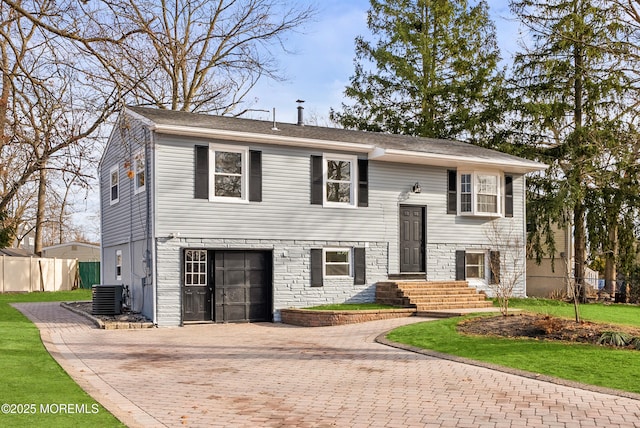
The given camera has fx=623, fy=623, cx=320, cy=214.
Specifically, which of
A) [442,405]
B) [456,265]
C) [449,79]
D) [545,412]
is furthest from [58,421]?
[449,79]

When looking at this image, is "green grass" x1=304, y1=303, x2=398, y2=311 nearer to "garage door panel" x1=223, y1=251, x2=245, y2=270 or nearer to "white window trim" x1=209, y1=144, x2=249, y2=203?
"garage door panel" x1=223, y1=251, x2=245, y2=270

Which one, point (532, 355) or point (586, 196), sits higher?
point (586, 196)

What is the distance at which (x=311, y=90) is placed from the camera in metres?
23.1

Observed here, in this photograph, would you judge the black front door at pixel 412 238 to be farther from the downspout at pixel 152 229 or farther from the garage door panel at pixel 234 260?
the downspout at pixel 152 229

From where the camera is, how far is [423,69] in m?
32.8

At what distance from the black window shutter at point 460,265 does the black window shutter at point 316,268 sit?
17.7 ft

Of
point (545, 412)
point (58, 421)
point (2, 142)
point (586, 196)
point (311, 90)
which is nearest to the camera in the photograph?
point (58, 421)

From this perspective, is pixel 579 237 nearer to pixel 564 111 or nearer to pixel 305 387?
pixel 564 111

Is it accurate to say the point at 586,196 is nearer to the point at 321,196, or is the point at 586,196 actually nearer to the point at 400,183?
the point at 400,183

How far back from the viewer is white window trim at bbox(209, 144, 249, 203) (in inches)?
681

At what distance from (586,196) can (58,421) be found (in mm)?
25071

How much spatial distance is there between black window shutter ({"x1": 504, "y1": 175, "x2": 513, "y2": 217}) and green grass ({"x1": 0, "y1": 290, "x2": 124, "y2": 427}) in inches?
635

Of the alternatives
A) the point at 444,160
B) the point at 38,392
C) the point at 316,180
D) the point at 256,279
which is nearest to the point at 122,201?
the point at 256,279

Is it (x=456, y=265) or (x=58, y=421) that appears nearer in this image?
(x=58, y=421)
